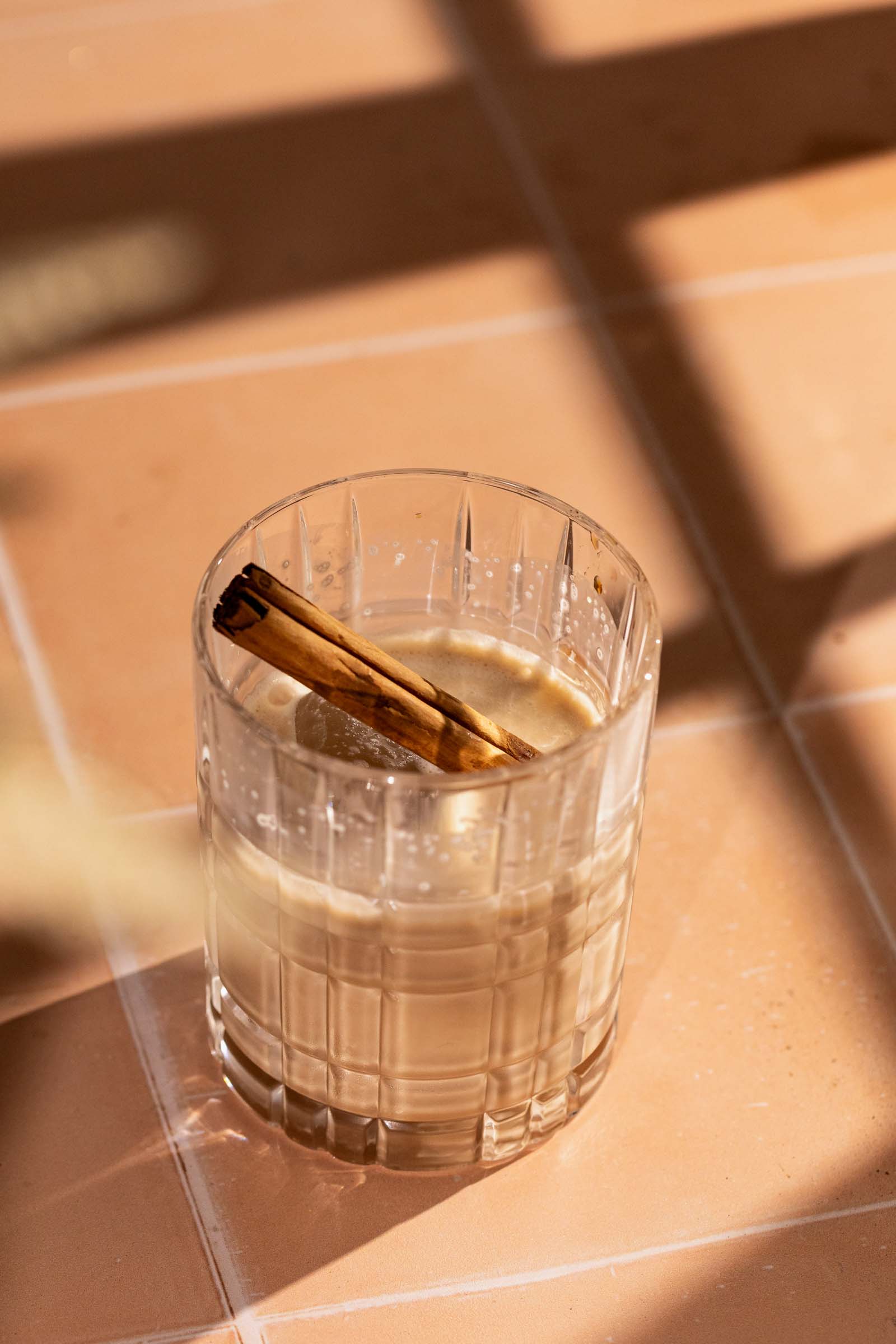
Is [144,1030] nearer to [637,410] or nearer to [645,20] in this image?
[637,410]

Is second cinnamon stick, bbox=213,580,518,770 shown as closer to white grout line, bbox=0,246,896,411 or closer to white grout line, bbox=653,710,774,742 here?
white grout line, bbox=653,710,774,742

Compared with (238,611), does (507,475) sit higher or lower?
A: higher

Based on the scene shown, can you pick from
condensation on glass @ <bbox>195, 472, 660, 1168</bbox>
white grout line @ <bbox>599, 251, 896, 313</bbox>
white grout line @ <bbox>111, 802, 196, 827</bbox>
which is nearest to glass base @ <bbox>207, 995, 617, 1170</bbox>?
condensation on glass @ <bbox>195, 472, 660, 1168</bbox>

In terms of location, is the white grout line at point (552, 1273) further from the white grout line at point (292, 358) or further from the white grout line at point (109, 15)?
the white grout line at point (109, 15)

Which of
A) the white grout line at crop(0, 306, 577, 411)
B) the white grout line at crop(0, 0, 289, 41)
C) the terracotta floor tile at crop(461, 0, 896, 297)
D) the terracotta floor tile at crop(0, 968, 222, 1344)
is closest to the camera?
the terracotta floor tile at crop(0, 968, 222, 1344)

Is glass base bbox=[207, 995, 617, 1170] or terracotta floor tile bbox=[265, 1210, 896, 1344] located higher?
glass base bbox=[207, 995, 617, 1170]

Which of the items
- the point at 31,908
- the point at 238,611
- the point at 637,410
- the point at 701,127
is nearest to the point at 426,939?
the point at 238,611
